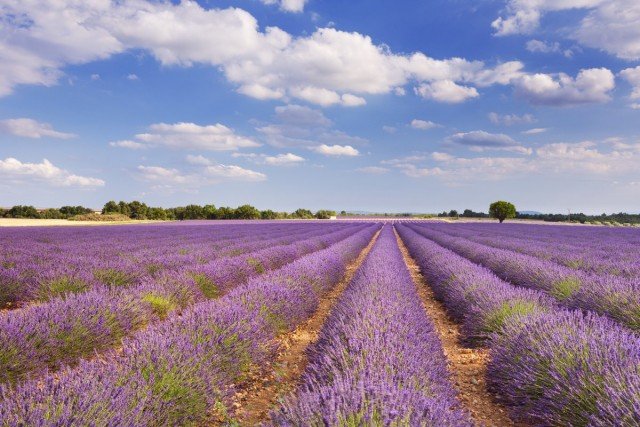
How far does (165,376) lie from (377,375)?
4.33ft

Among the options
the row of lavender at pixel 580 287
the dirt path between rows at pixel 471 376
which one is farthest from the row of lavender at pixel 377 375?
the row of lavender at pixel 580 287

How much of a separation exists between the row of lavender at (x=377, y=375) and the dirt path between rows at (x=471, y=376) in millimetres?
426

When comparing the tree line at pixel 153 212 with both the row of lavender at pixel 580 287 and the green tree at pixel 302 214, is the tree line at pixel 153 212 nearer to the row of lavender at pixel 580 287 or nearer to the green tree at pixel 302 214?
the green tree at pixel 302 214

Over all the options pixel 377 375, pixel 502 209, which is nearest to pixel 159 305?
pixel 377 375

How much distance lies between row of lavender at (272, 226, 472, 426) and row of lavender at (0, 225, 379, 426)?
23.8 inches

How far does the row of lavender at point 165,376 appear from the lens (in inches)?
74.4

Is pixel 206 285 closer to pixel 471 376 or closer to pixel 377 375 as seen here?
pixel 471 376

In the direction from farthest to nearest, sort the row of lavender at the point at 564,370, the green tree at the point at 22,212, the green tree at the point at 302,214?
1. the green tree at the point at 302,214
2. the green tree at the point at 22,212
3. the row of lavender at the point at 564,370

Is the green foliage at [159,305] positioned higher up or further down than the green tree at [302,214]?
further down

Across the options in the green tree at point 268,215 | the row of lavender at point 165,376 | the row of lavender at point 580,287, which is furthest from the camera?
the green tree at point 268,215

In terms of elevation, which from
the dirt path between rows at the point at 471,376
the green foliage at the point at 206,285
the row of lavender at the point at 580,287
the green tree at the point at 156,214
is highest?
the green tree at the point at 156,214

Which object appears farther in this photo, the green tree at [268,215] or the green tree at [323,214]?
the green tree at [323,214]

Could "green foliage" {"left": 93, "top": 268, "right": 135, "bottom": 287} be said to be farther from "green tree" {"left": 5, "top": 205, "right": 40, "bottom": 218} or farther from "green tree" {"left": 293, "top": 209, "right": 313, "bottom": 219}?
"green tree" {"left": 293, "top": 209, "right": 313, "bottom": 219}

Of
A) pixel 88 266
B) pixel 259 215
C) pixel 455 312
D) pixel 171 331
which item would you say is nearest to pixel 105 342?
pixel 171 331
